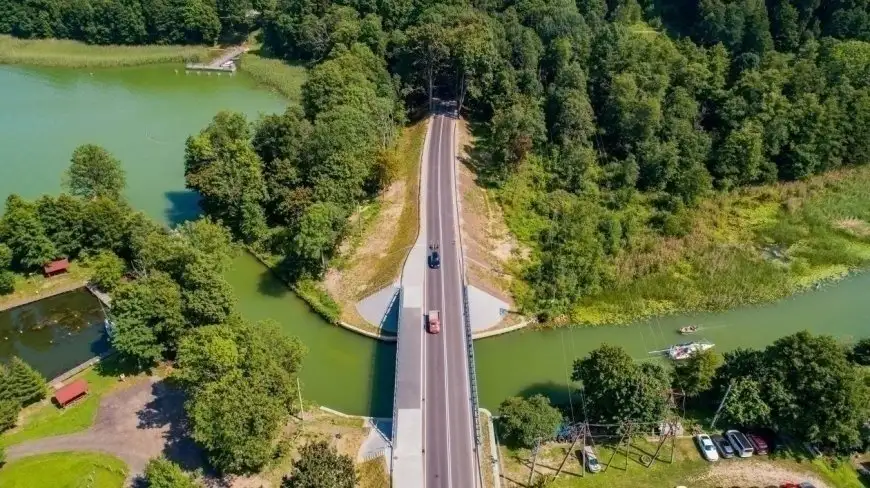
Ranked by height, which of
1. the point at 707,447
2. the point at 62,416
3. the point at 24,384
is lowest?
the point at 62,416

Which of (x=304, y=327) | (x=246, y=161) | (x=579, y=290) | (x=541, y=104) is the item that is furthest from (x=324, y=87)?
(x=579, y=290)

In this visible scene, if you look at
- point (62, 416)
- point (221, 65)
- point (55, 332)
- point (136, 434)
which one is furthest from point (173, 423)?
point (221, 65)

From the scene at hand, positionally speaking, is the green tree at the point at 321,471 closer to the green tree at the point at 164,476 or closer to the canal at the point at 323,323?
the green tree at the point at 164,476

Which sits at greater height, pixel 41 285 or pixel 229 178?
pixel 229 178

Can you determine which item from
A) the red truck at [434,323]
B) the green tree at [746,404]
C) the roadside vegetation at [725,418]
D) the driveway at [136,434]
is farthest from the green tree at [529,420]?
the driveway at [136,434]

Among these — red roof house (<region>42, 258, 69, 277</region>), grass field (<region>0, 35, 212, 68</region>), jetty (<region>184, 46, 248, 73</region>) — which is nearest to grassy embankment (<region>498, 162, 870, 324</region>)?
red roof house (<region>42, 258, 69, 277</region>)

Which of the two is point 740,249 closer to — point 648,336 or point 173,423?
point 648,336

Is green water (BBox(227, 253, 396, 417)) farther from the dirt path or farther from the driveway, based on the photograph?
the dirt path
